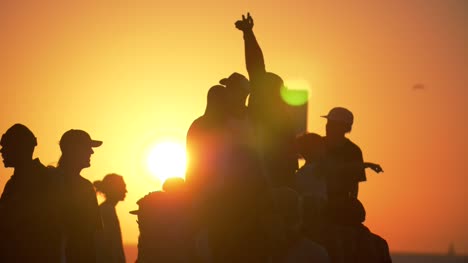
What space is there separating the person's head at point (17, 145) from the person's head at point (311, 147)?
9.18 feet

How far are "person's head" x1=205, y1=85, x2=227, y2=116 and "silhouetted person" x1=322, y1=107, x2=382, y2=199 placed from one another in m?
2.40

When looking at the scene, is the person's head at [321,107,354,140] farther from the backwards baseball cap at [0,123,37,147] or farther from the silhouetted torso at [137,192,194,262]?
the backwards baseball cap at [0,123,37,147]

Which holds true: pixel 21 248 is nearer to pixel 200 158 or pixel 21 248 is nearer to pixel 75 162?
pixel 75 162

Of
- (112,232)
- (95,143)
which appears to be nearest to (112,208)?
(112,232)

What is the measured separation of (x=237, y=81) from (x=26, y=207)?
2658mm

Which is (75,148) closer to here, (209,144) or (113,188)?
(209,144)

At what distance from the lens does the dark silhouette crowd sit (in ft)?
34.9

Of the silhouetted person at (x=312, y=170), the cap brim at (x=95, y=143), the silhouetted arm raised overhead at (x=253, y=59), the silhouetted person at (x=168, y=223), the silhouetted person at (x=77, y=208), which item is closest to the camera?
the silhouetted arm raised overhead at (x=253, y=59)

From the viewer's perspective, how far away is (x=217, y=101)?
10695 mm

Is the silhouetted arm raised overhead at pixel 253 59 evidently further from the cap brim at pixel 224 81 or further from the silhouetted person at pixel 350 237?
the silhouetted person at pixel 350 237

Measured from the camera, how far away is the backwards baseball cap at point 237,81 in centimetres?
1073

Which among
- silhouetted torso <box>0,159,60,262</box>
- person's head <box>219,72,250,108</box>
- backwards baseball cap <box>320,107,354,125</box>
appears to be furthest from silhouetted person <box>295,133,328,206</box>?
silhouetted torso <box>0,159,60,262</box>

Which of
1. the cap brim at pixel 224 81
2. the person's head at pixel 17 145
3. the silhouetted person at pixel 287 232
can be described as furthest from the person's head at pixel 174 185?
the person's head at pixel 17 145

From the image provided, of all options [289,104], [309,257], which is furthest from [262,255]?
[289,104]
